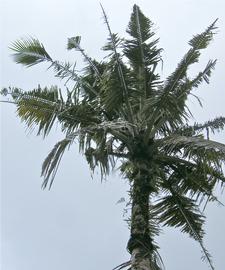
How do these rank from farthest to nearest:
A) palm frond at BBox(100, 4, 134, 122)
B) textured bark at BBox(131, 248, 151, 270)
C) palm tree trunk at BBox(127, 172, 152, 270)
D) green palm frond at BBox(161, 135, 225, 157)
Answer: palm frond at BBox(100, 4, 134, 122) < green palm frond at BBox(161, 135, 225, 157) < palm tree trunk at BBox(127, 172, 152, 270) < textured bark at BBox(131, 248, 151, 270)

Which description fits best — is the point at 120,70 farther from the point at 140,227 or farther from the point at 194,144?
the point at 140,227

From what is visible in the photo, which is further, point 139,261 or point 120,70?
point 120,70

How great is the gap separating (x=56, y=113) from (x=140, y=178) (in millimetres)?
2392

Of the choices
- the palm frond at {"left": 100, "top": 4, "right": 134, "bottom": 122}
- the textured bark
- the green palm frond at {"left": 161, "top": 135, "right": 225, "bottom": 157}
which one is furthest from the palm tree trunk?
the palm frond at {"left": 100, "top": 4, "right": 134, "bottom": 122}

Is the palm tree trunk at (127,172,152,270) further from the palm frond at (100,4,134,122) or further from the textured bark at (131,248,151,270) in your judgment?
the palm frond at (100,4,134,122)

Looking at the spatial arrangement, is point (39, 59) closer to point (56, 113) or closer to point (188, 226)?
point (56, 113)

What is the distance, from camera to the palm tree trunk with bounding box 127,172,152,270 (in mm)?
11430

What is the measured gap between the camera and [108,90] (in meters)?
13.6

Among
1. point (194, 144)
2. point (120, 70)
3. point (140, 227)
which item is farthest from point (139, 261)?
point (120, 70)

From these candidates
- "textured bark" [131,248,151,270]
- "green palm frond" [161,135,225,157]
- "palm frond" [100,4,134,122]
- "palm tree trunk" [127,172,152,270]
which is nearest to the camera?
"textured bark" [131,248,151,270]

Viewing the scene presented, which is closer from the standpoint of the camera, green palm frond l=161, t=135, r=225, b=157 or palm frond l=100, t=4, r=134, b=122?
green palm frond l=161, t=135, r=225, b=157

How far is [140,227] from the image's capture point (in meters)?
11.9

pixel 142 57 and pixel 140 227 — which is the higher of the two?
pixel 142 57

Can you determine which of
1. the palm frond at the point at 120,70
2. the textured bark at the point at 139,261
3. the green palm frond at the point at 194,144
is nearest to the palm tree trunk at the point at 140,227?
the textured bark at the point at 139,261
